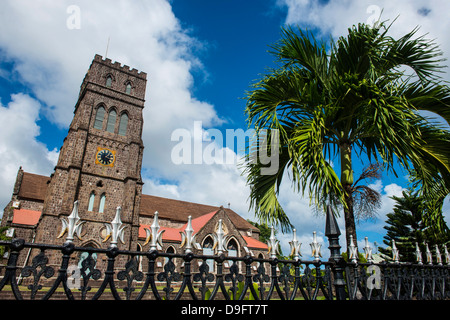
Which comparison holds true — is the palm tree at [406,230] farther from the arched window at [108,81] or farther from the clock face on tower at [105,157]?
the arched window at [108,81]

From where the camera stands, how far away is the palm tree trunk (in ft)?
16.2

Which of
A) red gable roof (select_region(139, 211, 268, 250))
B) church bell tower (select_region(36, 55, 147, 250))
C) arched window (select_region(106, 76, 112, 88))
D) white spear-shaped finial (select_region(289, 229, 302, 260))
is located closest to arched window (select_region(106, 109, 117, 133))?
church bell tower (select_region(36, 55, 147, 250))

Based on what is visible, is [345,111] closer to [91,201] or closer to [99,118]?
[91,201]

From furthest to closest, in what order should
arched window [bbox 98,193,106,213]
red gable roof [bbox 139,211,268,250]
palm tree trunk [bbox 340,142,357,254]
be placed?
red gable roof [bbox 139,211,268,250]
arched window [bbox 98,193,106,213]
palm tree trunk [bbox 340,142,357,254]

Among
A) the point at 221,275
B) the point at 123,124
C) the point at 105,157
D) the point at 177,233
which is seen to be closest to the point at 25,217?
the point at 105,157

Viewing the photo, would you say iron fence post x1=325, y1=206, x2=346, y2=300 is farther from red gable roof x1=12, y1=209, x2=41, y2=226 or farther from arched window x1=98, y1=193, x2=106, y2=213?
red gable roof x1=12, y1=209, x2=41, y2=226

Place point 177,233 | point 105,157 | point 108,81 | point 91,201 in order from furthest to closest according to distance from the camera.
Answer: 1. point 177,233
2. point 108,81
3. point 105,157
4. point 91,201

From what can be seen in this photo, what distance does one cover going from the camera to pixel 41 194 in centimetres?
2911

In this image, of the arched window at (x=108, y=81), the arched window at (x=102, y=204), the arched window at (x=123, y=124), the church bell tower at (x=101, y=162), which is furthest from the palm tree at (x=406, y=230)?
the arched window at (x=108, y=81)

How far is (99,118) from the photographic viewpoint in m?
25.4

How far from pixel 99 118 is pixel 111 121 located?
109 centimetres

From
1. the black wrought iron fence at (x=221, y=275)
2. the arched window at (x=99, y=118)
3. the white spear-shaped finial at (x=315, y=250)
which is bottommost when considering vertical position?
the black wrought iron fence at (x=221, y=275)

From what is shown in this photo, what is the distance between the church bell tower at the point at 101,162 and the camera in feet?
69.5
